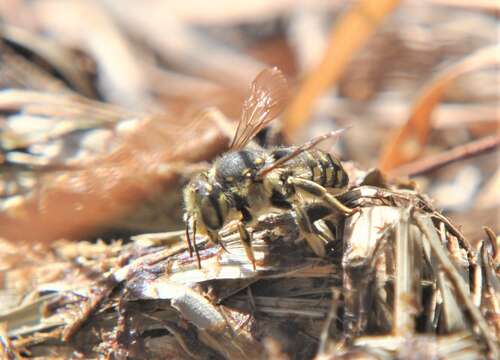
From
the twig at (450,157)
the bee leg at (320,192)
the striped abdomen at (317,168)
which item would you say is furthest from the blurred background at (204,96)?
the bee leg at (320,192)

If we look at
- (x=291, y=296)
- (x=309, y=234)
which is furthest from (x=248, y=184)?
(x=291, y=296)

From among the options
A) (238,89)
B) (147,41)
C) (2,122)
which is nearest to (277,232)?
(2,122)

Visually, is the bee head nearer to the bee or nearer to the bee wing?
the bee

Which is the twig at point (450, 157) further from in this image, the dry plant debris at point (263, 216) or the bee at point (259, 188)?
the bee at point (259, 188)

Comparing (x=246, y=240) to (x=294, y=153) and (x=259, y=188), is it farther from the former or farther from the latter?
(x=294, y=153)

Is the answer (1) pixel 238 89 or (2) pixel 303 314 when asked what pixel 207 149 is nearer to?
(2) pixel 303 314

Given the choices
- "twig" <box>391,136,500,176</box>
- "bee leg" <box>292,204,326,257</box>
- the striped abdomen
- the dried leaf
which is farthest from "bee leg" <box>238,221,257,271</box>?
the dried leaf

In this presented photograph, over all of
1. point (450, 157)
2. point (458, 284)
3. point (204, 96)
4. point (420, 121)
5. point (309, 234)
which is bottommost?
point (458, 284)

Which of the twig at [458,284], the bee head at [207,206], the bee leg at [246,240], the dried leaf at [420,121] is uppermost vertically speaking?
the dried leaf at [420,121]
